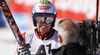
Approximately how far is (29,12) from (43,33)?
5.11 m

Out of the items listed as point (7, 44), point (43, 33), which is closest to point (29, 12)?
point (7, 44)

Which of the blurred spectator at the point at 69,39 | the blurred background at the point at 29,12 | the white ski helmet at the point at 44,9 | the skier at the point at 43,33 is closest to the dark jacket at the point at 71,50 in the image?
the blurred spectator at the point at 69,39

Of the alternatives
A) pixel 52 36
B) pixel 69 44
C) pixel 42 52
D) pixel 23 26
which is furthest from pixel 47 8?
pixel 23 26

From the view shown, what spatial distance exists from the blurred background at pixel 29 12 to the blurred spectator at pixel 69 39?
3337mm

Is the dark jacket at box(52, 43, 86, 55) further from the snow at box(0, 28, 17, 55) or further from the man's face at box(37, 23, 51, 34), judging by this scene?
the snow at box(0, 28, 17, 55)

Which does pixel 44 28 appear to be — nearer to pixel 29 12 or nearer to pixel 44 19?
pixel 44 19

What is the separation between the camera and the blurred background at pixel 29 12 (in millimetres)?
6473

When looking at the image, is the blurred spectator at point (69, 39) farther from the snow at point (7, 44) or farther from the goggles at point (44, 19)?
the snow at point (7, 44)

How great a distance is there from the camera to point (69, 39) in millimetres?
2445

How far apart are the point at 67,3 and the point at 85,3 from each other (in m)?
0.73

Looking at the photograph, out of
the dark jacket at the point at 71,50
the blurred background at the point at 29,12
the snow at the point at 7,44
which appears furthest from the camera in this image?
the blurred background at the point at 29,12

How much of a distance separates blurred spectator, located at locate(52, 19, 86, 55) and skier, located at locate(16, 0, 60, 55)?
0.60 meters

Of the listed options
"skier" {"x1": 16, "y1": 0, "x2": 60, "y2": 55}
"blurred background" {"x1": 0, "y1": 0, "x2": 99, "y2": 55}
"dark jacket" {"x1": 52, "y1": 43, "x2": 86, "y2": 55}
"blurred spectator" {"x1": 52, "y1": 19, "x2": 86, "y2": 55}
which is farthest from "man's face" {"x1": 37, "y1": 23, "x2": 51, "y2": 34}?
"blurred background" {"x1": 0, "y1": 0, "x2": 99, "y2": 55}

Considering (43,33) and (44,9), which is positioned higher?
(44,9)
